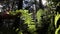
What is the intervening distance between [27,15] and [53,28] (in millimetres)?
700

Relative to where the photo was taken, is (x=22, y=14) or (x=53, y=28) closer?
(x=53, y=28)

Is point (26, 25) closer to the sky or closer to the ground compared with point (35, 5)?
closer to the ground

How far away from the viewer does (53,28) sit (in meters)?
4.24

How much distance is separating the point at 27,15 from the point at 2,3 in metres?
1.90

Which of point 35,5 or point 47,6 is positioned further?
point 35,5

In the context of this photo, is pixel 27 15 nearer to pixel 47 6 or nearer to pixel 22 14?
pixel 22 14

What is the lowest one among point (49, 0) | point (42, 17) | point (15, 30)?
point (15, 30)

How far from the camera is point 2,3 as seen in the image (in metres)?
6.13

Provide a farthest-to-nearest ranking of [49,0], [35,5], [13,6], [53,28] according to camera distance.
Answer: [13,6]
[35,5]
[49,0]
[53,28]

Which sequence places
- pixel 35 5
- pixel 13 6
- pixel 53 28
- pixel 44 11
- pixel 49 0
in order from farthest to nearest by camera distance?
pixel 13 6 → pixel 35 5 → pixel 49 0 → pixel 44 11 → pixel 53 28

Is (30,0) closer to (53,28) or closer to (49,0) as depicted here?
(49,0)

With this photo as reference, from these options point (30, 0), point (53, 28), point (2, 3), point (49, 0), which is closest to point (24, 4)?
point (30, 0)

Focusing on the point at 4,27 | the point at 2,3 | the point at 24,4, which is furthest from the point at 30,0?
the point at 4,27

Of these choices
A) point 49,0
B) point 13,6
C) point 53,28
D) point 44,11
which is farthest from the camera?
point 13,6
